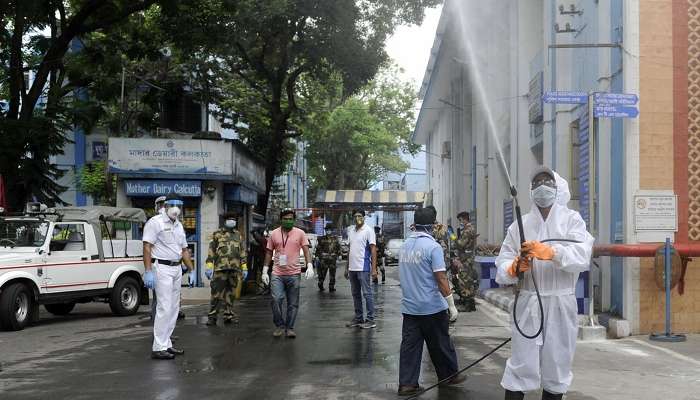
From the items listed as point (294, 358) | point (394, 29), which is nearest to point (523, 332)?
point (294, 358)

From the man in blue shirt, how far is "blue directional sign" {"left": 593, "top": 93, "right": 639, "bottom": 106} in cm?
443

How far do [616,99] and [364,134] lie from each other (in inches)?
1525

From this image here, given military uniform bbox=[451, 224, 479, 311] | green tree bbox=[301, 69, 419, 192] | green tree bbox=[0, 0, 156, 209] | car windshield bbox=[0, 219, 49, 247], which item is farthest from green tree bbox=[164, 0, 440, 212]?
green tree bbox=[301, 69, 419, 192]

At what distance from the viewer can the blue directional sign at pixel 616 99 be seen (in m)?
10.3

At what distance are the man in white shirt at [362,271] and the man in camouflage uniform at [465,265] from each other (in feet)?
9.63

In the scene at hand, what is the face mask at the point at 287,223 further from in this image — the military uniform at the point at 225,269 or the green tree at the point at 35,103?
the green tree at the point at 35,103

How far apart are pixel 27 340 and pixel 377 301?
8256 millimetres

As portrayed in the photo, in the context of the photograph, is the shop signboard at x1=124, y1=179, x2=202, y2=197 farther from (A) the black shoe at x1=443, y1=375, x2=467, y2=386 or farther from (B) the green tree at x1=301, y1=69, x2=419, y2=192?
(B) the green tree at x1=301, y1=69, x2=419, y2=192

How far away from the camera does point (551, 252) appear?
5043 mm

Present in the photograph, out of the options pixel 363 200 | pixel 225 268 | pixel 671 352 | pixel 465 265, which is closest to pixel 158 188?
pixel 225 268

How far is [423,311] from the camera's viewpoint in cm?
692

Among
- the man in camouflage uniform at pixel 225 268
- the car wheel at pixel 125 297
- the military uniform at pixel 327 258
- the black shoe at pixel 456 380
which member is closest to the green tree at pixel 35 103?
the car wheel at pixel 125 297

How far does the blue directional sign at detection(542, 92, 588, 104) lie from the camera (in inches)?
427

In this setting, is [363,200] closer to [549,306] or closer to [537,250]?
[549,306]
